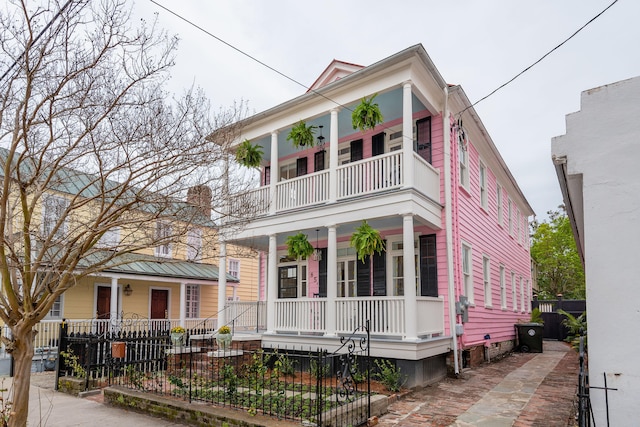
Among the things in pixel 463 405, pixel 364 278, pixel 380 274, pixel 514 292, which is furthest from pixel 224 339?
pixel 514 292

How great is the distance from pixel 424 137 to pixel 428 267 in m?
3.33

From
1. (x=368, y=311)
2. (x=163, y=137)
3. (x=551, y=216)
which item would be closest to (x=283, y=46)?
(x=163, y=137)

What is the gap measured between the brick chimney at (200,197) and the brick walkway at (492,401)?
401 centimetres

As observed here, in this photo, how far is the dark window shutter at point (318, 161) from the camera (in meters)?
13.7

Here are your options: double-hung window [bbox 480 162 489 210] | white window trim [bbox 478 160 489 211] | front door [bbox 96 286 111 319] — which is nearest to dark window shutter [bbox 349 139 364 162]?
white window trim [bbox 478 160 489 211]

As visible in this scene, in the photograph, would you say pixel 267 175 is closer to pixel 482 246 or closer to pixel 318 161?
pixel 318 161

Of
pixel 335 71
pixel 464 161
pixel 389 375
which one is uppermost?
pixel 335 71

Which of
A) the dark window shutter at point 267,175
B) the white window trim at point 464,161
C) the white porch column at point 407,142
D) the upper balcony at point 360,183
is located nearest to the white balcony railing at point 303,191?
the upper balcony at point 360,183

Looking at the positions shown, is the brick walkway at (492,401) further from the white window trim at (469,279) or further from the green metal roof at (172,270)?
the green metal roof at (172,270)

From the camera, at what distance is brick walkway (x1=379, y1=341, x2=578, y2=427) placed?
22.1 feet

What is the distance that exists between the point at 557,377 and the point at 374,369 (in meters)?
4.53

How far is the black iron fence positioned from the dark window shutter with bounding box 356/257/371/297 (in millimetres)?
2376

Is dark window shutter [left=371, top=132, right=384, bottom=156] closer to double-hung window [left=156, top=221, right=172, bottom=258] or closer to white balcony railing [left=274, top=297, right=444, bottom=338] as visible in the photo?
white balcony railing [left=274, top=297, right=444, bottom=338]

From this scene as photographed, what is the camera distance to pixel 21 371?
5.32 meters
